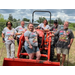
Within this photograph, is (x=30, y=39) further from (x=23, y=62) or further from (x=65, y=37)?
(x=65, y=37)

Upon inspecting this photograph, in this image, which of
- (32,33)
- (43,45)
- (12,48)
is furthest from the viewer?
(43,45)

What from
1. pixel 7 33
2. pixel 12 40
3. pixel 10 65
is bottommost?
pixel 10 65

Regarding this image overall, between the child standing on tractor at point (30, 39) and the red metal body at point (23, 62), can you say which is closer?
the red metal body at point (23, 62)

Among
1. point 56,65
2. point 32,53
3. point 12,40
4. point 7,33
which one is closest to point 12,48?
point 12,40

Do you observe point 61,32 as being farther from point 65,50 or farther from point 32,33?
point 32,33

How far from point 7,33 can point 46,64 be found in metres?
1.87

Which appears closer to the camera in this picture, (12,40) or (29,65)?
(29,65)

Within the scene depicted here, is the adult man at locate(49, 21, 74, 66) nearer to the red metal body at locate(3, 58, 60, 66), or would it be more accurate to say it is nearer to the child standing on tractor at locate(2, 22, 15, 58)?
the red metal body at locate(3, 58, 60, 66)

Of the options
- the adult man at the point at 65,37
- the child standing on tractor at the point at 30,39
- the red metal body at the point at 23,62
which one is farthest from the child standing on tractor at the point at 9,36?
the adult man at the point at 65,37

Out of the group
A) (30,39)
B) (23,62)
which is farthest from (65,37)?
(23,62)

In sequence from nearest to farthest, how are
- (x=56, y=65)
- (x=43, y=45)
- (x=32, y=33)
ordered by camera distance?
1. (x=56, y=65)
2. (x=32, y=33)
3. (x=43, y=45)

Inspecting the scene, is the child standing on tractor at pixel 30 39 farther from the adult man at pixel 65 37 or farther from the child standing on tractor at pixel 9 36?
the adult man at pixel 65 37

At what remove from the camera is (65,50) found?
402 cm

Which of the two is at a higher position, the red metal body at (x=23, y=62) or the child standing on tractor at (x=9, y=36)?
the child standing on tractor at (x=9, y=36)
